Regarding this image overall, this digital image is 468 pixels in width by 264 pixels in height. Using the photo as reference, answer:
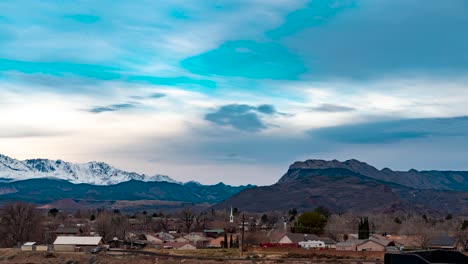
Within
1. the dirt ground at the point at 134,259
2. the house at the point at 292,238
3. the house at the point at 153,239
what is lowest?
the dirt ground at the point at 134,259

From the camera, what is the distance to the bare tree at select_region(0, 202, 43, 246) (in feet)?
488

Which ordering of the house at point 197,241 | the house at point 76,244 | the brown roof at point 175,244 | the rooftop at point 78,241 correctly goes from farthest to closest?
the house at point 197,241, the brown roof at point 175,244, the rooftop at point 78,241, the house at point 76,244

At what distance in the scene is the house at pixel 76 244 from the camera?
400 feet

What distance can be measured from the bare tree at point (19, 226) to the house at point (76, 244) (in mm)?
24252

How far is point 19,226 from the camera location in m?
151

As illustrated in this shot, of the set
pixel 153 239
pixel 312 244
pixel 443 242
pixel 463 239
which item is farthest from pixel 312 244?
pixel 153 239

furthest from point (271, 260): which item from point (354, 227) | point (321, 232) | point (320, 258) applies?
point (354, 227)

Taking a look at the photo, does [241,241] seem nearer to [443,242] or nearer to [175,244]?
[175,244]

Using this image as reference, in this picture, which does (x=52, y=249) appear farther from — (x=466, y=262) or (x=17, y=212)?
(x=466, y=262)

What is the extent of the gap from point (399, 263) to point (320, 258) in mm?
86251

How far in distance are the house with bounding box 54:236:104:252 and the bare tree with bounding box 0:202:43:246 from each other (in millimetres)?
24252

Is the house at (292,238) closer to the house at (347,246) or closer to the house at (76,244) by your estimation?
the house at (347,246)

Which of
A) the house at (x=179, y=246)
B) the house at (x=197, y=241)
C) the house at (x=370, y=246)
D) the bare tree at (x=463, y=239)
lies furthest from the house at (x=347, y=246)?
the house at (x=197, y=241)

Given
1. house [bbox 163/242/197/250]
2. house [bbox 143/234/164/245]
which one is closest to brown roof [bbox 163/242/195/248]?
house [bbox 163/242/197/250]
